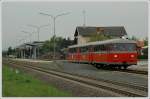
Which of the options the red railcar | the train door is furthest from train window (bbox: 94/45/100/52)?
the train door

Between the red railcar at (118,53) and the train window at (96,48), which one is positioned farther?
the train window at (96,48)

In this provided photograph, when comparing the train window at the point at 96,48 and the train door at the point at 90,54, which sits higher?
the train window at the point at 96,48

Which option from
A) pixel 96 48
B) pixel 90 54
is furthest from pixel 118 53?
pixel 90 54

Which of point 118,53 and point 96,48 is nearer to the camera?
point 118,53

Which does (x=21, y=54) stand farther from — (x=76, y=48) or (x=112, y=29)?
(x=76, y=48)

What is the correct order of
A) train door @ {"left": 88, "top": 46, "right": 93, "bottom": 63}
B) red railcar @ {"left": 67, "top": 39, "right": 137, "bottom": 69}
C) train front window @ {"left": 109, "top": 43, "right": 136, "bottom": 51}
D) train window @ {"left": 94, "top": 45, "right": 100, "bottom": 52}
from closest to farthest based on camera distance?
red railcar @ {"left": 67, "top": 39, "right": 137, "bottom": 69} < train front window @ {"left": 109, "top": 43, "right": 136, "bottom": 51} < train window @ {"left": 94, "top": 45, "right": 100, "bottom": 52} < train door @ {"left": 88, "top": 46, "right": 93, "bottom": 63}

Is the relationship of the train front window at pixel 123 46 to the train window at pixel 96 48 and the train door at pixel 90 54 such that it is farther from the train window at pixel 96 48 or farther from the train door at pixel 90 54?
the train door at pixel 90 54

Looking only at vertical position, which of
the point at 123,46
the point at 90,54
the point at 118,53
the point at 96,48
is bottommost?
the point at 90,54

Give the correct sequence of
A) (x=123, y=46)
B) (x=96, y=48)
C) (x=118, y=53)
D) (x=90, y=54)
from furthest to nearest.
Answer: (x=90, y=54) < (x=96, y=48) < (x=123, y=46) < (x=118, y=53)

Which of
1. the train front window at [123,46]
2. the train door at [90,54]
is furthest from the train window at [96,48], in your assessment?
the train front window at [123,46]

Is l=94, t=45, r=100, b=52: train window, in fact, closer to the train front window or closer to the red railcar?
the red railcar

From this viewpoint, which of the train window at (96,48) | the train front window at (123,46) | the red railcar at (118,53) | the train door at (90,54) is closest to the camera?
the red railcar at (118,53)

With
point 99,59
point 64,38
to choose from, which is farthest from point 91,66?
point 64,38

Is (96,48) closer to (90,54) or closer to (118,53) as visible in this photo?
(90,54)
